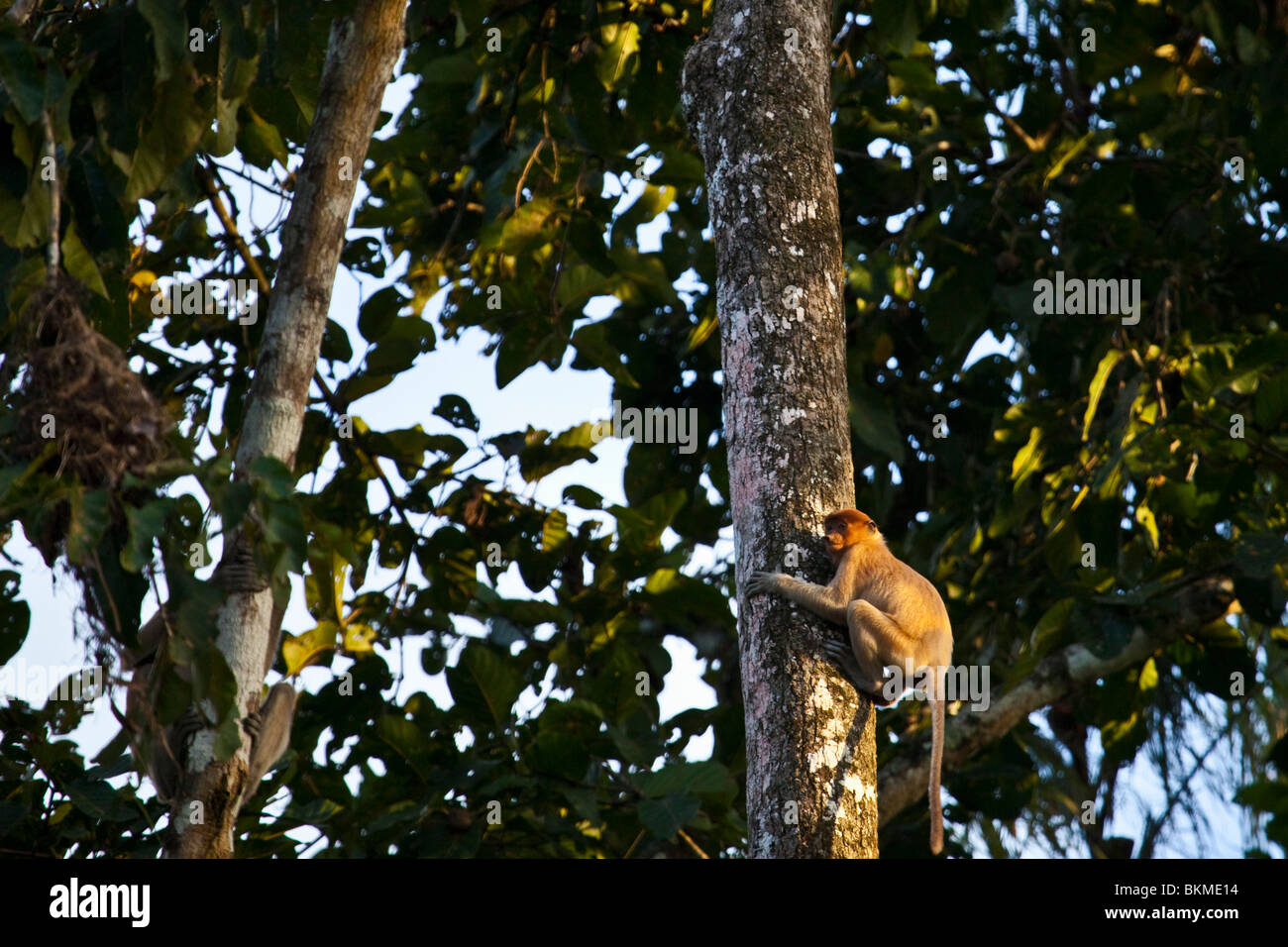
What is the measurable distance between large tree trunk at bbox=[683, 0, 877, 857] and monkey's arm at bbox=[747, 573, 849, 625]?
28 millimetres

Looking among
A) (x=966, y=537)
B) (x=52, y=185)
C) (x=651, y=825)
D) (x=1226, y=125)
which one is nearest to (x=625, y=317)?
(x=966, y=537)

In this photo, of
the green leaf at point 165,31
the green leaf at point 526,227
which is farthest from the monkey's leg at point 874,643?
the green leaf at point 526,227

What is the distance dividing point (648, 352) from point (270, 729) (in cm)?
298

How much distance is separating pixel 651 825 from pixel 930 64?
4.24 meters

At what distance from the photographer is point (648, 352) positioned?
22.3ft

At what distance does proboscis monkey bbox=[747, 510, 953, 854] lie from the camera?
115 inches

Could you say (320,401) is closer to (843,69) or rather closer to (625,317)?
(625,317)

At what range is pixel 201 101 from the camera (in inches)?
152

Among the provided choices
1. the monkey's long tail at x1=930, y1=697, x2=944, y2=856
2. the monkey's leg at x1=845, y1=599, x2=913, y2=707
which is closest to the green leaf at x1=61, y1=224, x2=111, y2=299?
the monkey's leg at x1=845, y1=599, x2=913, y2=707

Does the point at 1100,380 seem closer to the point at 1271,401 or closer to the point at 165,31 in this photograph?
the point at 1271,401

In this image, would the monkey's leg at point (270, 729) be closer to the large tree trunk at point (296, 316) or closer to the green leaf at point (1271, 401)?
the large tree trunk at point (296, 316)

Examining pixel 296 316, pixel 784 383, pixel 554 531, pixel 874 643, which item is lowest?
pixel 874 643

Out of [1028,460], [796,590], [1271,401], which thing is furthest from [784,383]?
[1028,460]

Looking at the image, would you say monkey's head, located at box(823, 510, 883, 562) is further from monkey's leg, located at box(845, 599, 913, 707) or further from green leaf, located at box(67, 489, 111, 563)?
green leaf, located at box(67, 489, 111, 563)
